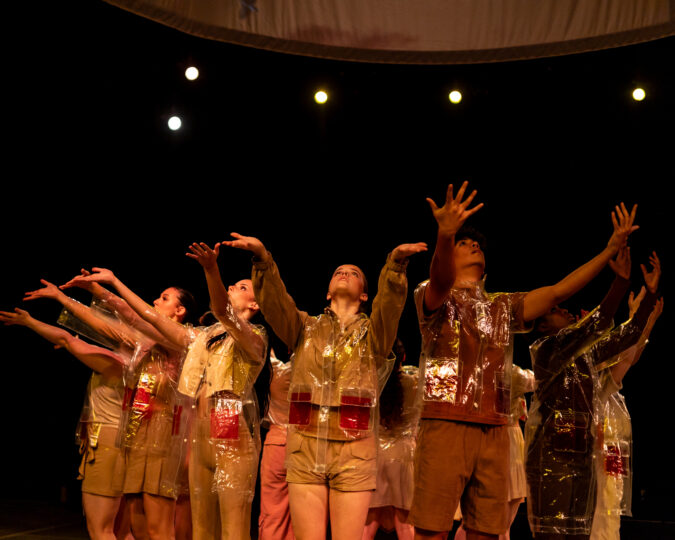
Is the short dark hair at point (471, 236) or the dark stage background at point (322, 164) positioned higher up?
the dark stage background at point (322, 164)

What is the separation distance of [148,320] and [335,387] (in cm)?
113

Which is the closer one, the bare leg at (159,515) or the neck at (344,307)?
the neck at (344,307)

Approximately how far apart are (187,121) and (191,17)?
301 cm

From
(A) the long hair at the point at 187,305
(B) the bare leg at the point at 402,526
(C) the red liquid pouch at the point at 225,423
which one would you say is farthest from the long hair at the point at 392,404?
(A) the long hair at the point at 187,305

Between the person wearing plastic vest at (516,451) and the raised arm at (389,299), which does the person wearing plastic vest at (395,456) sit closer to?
the person wearing plastic vest at (516,451)

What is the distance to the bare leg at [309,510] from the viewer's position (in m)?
2.71

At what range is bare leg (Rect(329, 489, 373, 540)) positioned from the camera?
8.89 ft

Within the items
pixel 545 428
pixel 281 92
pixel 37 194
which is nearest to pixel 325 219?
pixel 281 92

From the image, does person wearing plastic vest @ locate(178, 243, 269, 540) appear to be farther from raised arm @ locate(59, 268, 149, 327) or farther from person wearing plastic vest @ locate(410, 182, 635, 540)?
person wearing plastic vest @ locate(410, 182, 635, 540)

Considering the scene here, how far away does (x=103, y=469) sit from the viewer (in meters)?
3.87

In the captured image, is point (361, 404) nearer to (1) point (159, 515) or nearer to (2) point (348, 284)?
(2) point (348, 284)

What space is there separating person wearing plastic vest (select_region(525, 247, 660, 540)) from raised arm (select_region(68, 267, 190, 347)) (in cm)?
167

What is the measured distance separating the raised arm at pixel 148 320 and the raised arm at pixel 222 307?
19.3 inches

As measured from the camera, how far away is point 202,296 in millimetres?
6277
